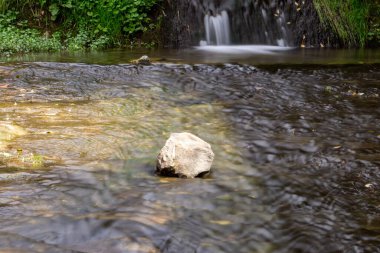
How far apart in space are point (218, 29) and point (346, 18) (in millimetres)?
2843

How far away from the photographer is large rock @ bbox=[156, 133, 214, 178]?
123 inches

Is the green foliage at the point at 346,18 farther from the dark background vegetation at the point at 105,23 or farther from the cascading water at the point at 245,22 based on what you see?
the cascading water at the point at 245,22

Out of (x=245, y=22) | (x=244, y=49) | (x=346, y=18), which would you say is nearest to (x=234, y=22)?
(x=245, y=22)

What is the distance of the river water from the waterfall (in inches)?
143

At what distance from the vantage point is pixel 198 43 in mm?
10508

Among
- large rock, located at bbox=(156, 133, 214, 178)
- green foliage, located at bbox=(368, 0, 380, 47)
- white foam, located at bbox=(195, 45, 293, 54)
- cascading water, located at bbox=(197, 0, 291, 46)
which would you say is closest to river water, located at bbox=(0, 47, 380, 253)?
large rock, located at bbox=(156, 133, 214, 178)

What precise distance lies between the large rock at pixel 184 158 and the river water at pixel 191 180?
0.35ft

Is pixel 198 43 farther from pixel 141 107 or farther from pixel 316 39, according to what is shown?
pixel 141 107

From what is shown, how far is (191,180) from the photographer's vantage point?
3105mm

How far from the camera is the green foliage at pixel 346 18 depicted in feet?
33.4

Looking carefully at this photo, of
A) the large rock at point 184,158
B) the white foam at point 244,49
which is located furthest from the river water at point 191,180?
the white foam at point 244,49

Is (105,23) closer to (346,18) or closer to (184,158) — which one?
(346,18)

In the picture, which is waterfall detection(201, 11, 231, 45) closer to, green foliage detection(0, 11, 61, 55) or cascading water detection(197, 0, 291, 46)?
cascading water detection(197, 0, 291, 46)

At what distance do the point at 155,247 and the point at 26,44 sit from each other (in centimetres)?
883
